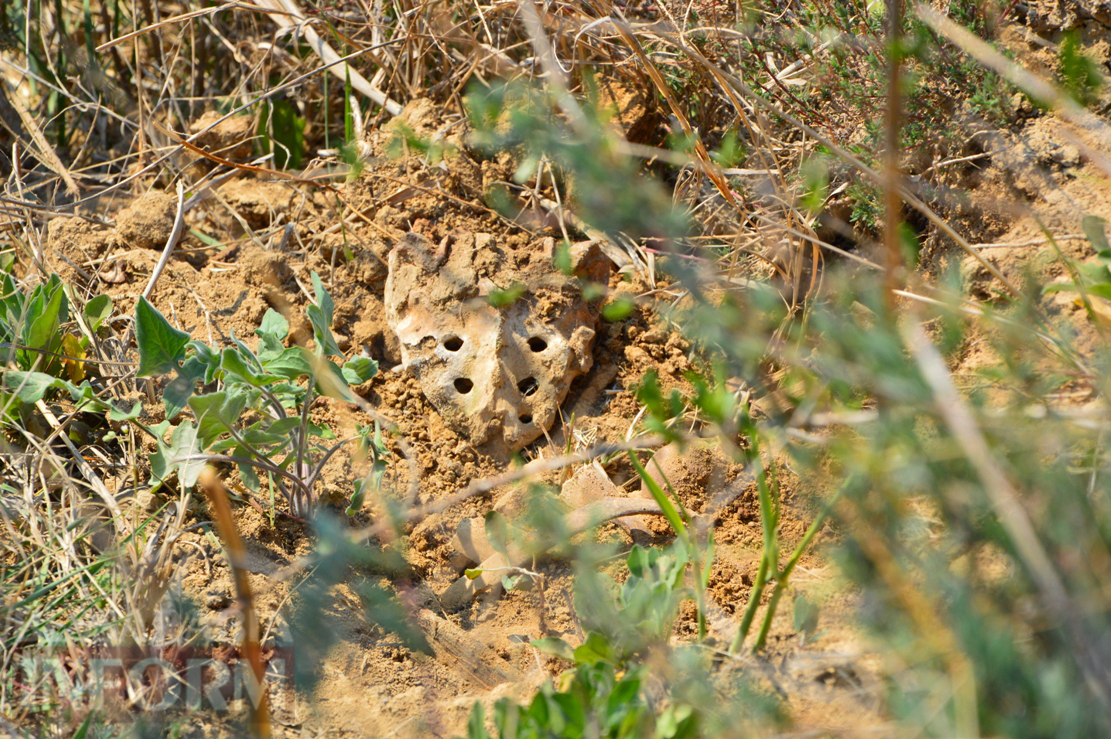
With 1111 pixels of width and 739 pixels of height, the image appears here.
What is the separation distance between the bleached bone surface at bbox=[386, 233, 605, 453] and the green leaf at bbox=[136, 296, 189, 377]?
62 centimetres

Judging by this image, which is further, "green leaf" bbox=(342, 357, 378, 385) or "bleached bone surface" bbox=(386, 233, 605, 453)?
"bleached bone surface" bbox=(386, 233, 605, 453)

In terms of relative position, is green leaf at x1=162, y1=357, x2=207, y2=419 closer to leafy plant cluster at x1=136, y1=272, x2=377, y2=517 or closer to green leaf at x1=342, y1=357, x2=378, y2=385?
leafy plant cluster at x1=136, y1=272, x2=377, y2=517

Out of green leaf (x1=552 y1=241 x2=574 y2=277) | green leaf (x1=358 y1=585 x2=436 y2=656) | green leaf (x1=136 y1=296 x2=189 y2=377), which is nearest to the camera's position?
green leaf (x1=358 y1=585 x2=436 y2=656)

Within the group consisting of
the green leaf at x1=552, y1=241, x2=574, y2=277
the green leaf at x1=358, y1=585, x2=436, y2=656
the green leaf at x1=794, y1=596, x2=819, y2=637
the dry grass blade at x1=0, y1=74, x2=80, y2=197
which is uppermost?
the dry grass blade at x1=0, y1=74, x2=80, y2=197

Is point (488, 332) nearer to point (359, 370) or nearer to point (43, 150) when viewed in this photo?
point (359, 370)

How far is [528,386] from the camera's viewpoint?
2236 mm

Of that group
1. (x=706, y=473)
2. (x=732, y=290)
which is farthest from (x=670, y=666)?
(x=732, y=290)

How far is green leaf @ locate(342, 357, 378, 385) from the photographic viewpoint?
1912 mm

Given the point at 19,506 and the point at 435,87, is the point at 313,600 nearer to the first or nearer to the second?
the point at 19,506

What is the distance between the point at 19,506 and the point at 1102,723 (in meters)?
2.05

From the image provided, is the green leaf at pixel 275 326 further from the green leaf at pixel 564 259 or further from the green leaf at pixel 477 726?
the green leaf at pixel 477 726

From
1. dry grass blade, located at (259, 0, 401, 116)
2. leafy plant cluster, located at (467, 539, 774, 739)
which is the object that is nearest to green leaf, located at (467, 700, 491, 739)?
leafy plant cluster, located at (467, 539, 774, 739)

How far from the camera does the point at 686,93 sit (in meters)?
2.54

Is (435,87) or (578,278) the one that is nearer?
(578,278)
